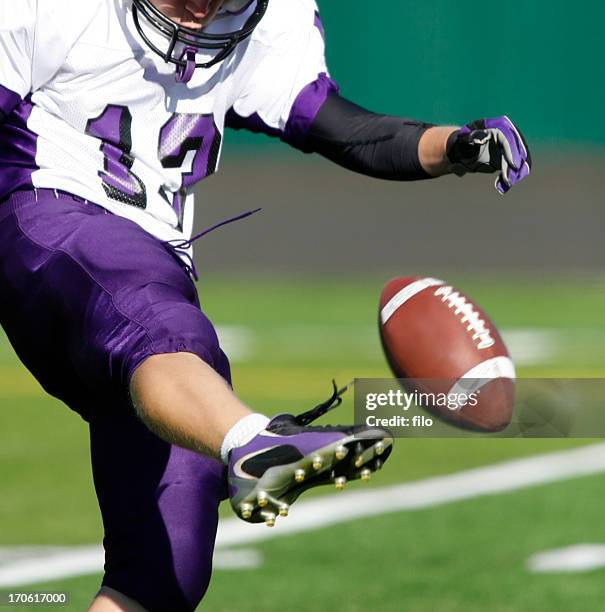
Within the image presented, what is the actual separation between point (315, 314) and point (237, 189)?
5.48m

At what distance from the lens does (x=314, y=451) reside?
263cm

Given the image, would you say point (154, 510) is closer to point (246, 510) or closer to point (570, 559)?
point (246, 510)

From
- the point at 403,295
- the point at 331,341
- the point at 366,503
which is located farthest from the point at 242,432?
the point at 331,341

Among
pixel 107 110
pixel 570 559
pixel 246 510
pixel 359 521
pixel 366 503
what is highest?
pixel 107 110

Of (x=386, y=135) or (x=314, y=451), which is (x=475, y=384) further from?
(x=314, y=451)

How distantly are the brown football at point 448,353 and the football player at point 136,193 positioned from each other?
306 millimetres

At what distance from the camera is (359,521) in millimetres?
5469

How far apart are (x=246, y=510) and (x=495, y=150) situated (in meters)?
1.12

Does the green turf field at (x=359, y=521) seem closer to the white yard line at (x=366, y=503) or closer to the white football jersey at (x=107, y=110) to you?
the white yard line at (x=366, y=503)

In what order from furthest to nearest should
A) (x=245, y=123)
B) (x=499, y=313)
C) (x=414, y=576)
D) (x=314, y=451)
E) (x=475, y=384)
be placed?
(x=499, y=313)
(x=414, y=576)
(x=245, y=123)
(x=475, y=384)
(x=314, y=451)

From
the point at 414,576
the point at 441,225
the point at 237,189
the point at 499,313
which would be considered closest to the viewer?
the point at 414,576

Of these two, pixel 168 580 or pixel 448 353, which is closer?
pixel 168 580

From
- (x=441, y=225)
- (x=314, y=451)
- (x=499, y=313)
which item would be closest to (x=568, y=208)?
(x=441, y=225)

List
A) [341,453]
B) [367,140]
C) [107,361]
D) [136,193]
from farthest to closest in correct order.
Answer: [367,140], [136,193], [107,361], [341,453]
